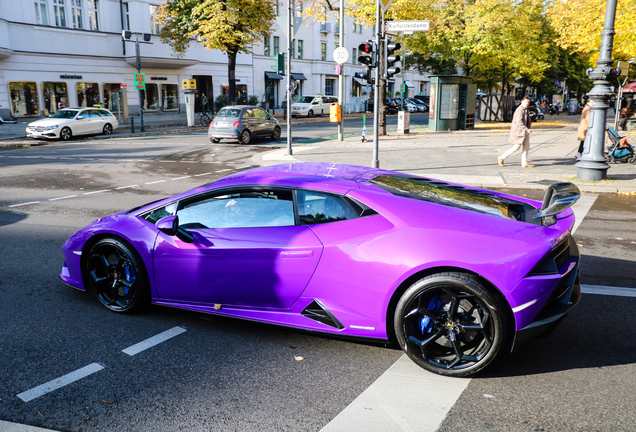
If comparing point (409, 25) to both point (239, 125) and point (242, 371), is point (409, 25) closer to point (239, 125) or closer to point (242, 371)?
point (239, 125)

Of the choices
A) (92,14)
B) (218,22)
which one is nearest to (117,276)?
(218,22)

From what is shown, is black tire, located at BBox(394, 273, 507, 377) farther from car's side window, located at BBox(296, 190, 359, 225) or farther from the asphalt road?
car's side window, located at BBox(296, 190, 359, 225)

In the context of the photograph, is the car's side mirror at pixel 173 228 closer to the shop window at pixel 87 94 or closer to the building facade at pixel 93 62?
the building facade at pixel 93 62

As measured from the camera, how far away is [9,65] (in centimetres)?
3150

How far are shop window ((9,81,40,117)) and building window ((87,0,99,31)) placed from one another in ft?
18.6

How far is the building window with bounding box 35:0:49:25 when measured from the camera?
32.7 m

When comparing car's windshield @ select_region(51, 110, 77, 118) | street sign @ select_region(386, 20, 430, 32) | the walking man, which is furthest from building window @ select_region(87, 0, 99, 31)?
the walking man

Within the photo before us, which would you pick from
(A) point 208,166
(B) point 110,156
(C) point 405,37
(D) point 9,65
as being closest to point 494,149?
(A) point 208,166

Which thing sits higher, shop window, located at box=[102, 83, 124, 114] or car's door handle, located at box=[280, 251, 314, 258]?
shop window, located at box=[102, 83, 124, 114]

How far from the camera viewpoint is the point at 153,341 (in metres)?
4.17

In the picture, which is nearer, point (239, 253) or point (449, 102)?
point (239, 253)

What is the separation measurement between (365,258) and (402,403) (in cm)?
91

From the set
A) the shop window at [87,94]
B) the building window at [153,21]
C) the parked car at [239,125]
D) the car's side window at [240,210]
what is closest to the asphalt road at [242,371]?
the car's side window at [240,210]

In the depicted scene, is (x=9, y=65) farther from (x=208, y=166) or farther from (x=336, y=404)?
(x=336, y=404)
